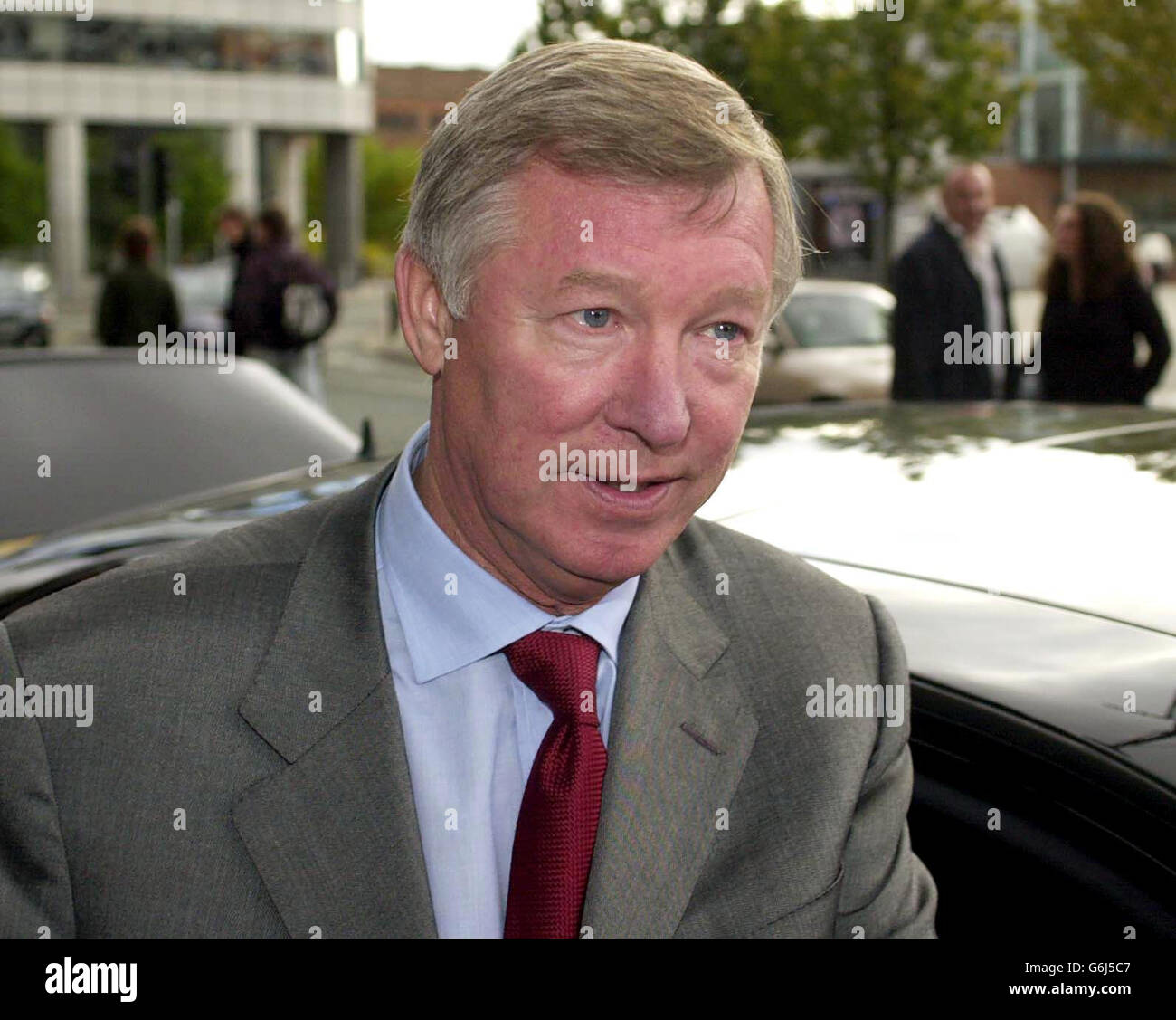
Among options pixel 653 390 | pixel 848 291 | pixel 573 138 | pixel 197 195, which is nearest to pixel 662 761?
pixel 653 390

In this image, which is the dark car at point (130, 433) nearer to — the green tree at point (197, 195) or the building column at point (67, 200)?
the green tree at point (197, 195)

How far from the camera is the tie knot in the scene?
1.72 m

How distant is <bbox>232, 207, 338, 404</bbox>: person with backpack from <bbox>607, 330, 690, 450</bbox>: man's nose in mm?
9075

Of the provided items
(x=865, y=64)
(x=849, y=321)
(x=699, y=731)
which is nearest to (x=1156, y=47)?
(x=865, y=64)

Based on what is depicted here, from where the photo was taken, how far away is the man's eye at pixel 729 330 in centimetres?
166

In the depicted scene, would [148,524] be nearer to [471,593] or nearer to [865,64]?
[471,593]

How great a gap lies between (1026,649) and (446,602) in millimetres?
609

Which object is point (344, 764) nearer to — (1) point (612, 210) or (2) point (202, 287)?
(1) point (612, 210)

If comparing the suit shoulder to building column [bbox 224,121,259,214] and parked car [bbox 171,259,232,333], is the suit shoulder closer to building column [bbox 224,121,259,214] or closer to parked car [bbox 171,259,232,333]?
parked car [bbox 171,259,232,333]

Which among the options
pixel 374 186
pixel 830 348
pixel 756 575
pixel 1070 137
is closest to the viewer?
pixel 756 575

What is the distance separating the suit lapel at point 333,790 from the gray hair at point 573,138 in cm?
36

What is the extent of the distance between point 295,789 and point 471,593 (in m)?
0.27

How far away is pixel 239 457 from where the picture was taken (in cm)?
479

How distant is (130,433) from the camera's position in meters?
4.76
